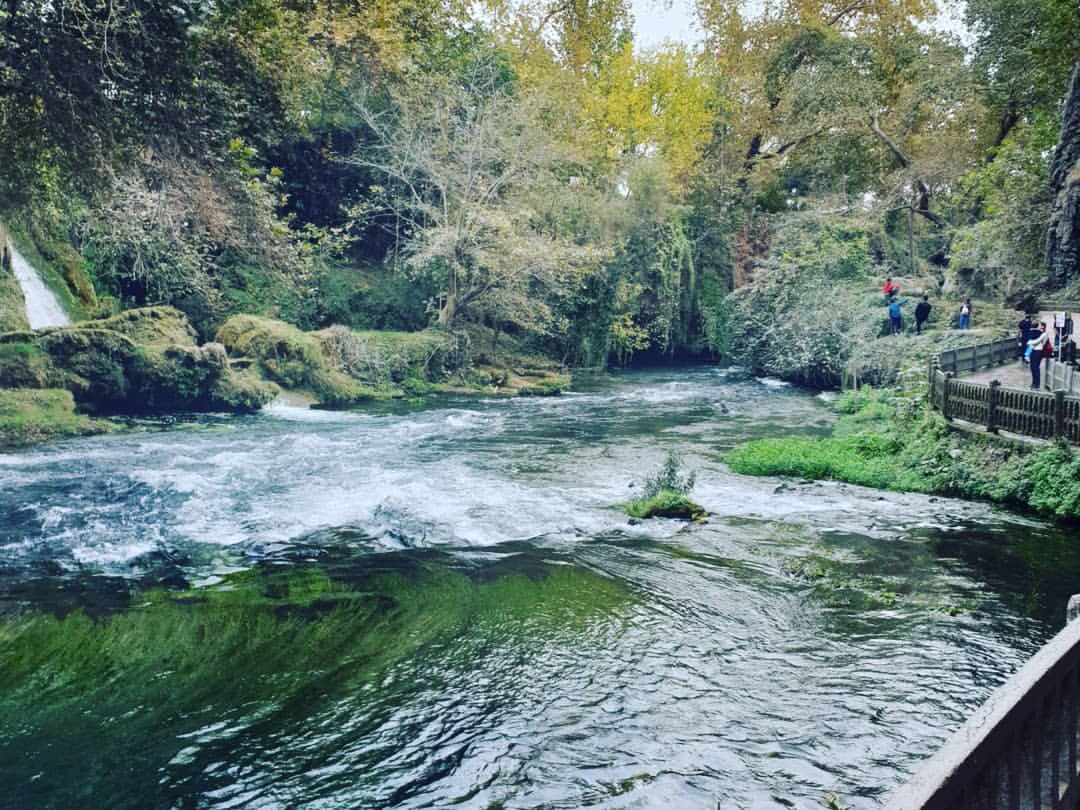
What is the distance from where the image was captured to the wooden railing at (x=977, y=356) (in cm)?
1975

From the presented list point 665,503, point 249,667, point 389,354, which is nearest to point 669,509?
point 665,503

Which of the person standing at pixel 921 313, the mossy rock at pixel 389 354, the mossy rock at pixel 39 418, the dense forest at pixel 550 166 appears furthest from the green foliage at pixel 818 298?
the mossy rock at pixel 39 418

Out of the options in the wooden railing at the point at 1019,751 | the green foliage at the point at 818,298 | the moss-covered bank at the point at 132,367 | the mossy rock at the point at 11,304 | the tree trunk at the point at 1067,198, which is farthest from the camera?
the green foliage at the point at 818,298

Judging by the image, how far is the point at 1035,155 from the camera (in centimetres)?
2600

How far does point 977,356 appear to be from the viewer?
69.5 feet

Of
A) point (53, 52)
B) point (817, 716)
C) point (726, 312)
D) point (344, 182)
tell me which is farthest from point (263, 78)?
point (726, 312)

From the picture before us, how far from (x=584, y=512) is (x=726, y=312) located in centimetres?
3098

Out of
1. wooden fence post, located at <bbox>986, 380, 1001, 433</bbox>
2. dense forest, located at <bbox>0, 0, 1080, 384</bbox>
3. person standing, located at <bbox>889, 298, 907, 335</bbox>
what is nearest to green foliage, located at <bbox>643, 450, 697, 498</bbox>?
wooden fence post, located at <bbox>986, 380, 1001, 433</bbox>

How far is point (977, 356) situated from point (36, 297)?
86.7ft

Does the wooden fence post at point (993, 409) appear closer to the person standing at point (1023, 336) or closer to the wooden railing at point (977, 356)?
the wooden railing at point (977, 356)

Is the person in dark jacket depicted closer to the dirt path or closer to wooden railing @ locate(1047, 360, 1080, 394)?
the dirt path

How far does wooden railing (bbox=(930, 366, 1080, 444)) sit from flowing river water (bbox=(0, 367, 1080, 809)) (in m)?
1.67

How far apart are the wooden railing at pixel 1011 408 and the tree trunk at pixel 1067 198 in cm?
964

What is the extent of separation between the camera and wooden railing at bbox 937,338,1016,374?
19750 mm
